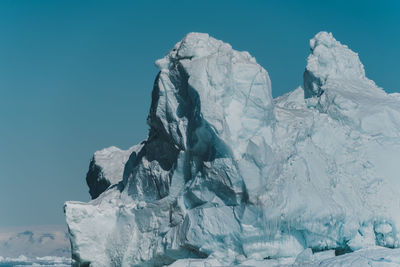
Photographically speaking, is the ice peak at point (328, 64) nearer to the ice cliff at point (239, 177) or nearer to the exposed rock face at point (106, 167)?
the ice cliff at point (239, 177)

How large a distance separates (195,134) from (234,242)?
2.88m

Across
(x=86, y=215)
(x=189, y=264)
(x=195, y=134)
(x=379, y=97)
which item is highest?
(x=379, y=97)

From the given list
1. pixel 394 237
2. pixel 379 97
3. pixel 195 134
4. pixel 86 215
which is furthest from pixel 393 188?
pixel 86 215

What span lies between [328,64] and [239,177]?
24.8 ft

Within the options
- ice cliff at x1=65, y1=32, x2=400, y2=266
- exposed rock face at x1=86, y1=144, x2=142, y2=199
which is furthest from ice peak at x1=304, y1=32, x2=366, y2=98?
exposed rock face at x1=86, y1=144, x2=142, y2=199

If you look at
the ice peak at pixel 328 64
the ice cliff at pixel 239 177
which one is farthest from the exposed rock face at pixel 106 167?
the ice peak at pixel 328 64

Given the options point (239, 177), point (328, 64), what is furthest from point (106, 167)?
point (239, 177)

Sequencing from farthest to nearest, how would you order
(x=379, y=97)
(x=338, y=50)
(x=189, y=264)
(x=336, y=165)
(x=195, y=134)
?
(x=338, y=50), (x=379, y=97), (x=336, y=165), (x=195, y=134), (x=189, y=264)

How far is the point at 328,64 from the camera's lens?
82.2 feet

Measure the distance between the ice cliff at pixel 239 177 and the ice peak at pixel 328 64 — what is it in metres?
2.26

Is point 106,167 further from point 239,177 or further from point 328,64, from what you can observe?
point 239,177

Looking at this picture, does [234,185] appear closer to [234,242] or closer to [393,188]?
[234,242]

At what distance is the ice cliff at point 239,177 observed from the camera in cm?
1912

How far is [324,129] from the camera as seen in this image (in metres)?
21.6
